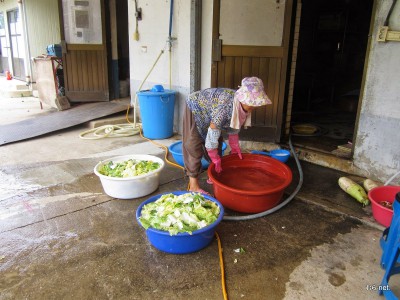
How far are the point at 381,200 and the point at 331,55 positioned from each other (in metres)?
6.22

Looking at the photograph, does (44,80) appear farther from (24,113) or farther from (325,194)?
(325,194)

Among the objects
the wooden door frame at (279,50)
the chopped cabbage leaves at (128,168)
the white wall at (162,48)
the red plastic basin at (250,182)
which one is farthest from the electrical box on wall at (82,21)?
the red plastic basin at (250,182)

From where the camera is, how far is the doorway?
7.53 m

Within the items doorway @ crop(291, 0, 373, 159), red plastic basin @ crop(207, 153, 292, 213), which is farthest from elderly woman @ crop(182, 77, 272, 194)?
doorway @ crop(291, 0, 373, 159)

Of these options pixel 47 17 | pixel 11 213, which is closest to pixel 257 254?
pixel 11 213

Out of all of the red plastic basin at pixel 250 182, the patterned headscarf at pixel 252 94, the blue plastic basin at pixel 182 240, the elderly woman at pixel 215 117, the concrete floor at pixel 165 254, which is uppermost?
the patterned headscarf at pixel 252 94

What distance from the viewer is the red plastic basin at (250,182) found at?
281cm

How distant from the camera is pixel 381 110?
3.35 metres

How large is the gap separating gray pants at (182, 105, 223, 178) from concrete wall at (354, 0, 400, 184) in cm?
182

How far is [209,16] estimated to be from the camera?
14.5 ft

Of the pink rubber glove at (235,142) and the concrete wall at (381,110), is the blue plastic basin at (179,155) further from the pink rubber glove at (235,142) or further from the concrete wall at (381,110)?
the concrete wall at (381,110)

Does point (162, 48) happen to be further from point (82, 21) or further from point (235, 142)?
point (235, 142)

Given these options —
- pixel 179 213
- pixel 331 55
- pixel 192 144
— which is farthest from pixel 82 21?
pixel 331 55

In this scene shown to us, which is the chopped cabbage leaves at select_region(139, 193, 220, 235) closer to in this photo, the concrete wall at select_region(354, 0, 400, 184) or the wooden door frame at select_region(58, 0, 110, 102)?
the concrete wall at select_region(354, 0, 400, 184)
